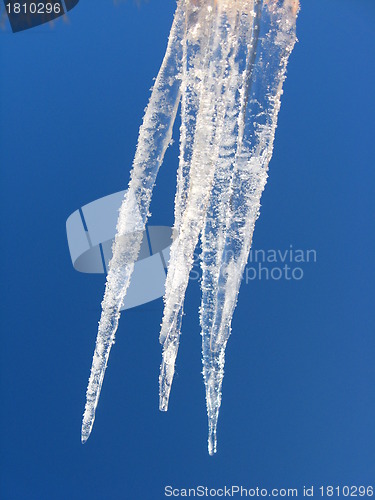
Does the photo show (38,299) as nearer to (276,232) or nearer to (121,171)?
(121,171)

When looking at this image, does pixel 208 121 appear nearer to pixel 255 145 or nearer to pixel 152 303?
pixel 255 145

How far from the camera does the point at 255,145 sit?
105 cm

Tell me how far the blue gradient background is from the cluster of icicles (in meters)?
0.09

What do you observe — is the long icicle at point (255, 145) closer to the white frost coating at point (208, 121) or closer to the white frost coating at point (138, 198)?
the white frost coating at point (208, 121)

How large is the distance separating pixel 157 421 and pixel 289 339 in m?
0.43

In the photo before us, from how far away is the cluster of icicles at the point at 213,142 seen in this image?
1.02 m

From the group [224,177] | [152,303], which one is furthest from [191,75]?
[152,303]

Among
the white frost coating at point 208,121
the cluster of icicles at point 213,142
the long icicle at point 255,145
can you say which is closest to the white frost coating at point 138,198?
the cluster of icicles at point 213,142

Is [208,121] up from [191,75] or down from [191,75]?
down

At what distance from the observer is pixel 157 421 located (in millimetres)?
1303

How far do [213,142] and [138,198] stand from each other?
0.27m

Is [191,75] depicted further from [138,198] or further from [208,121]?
[138,198]

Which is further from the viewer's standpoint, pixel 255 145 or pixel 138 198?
pixel 138 198

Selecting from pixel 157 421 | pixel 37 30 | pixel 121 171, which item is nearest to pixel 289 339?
pixel 157 421
